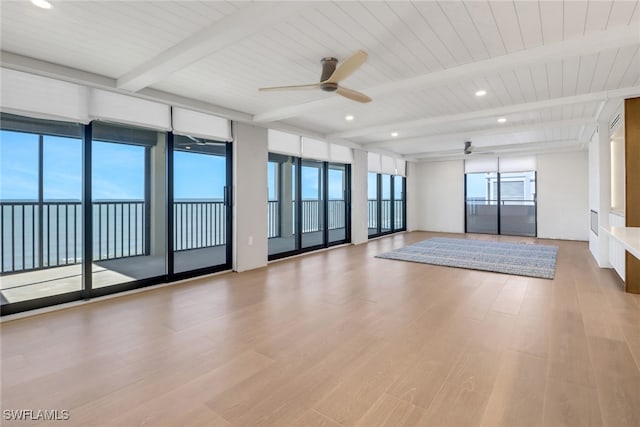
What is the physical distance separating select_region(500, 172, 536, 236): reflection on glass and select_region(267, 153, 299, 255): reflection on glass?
645 cm

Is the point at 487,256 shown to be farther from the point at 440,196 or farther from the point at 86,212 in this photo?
the point at 86,212

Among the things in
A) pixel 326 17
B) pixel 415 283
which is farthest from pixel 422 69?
pixel 415 283

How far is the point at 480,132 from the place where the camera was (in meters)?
6.23

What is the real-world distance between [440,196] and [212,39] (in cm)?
917

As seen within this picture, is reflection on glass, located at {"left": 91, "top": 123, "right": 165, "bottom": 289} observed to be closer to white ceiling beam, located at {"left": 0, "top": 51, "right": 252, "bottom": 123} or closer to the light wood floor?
white ceiling beam, located at {"left": 0, "top": 51, "right": 252, "bottom": 123}

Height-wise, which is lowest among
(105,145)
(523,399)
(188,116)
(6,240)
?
(523,399)

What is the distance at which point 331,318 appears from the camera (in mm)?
2959

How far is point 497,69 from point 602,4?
883 mm

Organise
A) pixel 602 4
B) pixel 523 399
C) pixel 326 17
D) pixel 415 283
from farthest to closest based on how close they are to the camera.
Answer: pixel 415 283
pixel 326 17
pixel 602 4
pixel 523 399

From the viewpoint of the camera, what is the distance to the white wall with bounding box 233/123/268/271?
4910 mm

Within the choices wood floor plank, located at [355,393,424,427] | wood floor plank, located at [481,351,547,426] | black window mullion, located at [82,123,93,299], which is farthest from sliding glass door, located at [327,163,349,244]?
wood floor plank, located at [355,393,424,427]

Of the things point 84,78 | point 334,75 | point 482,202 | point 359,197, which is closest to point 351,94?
point 334,75

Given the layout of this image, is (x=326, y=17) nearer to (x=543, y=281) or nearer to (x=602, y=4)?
(x=602, y=4)

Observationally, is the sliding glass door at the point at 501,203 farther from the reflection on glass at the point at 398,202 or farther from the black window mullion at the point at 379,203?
the black window mullion at the point at 379,203
